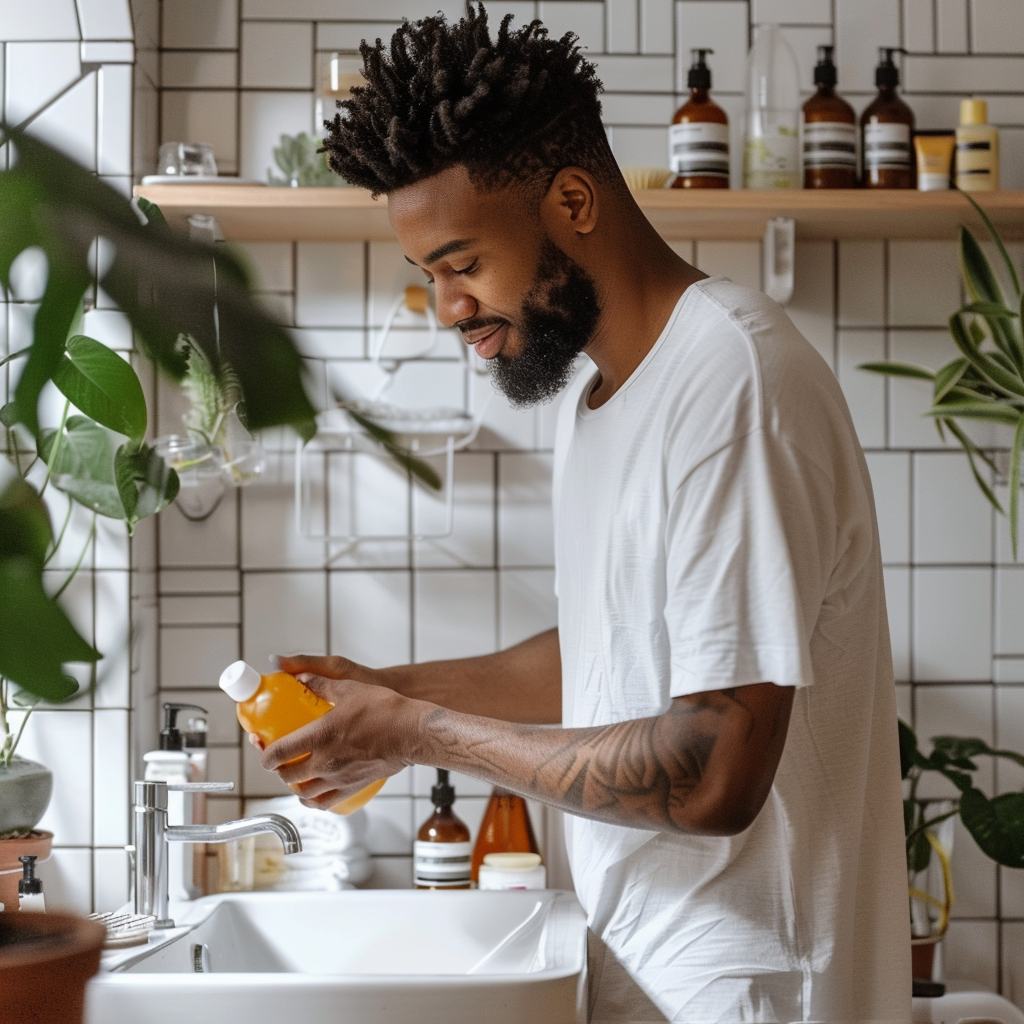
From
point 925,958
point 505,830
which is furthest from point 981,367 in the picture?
point 505,830

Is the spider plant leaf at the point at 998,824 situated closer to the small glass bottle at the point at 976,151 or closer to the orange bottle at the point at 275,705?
the small glass bottle at the point at 976,151

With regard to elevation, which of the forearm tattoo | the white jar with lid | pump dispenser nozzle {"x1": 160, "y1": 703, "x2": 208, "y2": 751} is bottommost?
the white jar with lid

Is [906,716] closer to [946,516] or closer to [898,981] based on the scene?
[946,516]

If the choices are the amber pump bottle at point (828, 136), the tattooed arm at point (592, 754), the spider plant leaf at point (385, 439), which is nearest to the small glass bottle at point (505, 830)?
the tattooed arm at point (592, 754)

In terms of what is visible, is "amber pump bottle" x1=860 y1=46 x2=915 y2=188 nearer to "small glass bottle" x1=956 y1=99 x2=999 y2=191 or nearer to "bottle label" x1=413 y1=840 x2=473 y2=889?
"small glass bottle" x1=956 y1=99 x2=999 y2=191

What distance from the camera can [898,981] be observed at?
37.1 inches

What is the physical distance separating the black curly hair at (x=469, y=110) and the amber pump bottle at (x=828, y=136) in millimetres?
765

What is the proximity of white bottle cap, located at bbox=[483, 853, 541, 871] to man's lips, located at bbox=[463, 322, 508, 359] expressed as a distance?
0.82 metres

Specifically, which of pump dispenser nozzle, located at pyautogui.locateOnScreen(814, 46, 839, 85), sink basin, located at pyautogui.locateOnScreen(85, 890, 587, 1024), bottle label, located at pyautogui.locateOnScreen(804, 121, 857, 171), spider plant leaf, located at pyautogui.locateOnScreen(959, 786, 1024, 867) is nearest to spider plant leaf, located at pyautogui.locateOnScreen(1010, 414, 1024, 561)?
spider plant leaf, located at pyautogui.locateOnScreen(959, 786, 1024, 867)

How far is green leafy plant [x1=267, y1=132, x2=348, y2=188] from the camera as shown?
160 centimetres

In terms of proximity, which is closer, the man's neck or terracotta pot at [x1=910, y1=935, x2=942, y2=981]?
the man's neck

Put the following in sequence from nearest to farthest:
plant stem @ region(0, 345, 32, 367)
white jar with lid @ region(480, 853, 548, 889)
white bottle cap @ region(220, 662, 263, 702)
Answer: plant stem @ region(0, 345, 32, 367)
white bottle cap @ region(220, 662, 263, 702)
white jar with lid @ region(480, 853, 548, 889)

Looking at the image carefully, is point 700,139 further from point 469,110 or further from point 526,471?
point 469,110

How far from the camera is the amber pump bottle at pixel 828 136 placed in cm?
163
